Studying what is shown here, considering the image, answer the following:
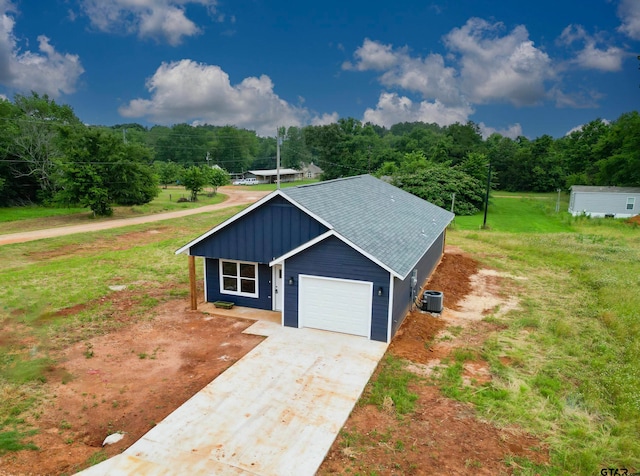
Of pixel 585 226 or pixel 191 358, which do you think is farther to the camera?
pixel 585 226

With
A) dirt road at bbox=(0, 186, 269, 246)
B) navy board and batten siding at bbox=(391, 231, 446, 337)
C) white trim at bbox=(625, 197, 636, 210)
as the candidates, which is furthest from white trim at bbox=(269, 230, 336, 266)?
white trim at bbox=(625, 197, 636, 210)

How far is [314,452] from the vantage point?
7.71 m

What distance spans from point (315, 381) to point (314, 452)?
2.59m

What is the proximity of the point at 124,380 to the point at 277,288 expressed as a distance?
589 cm

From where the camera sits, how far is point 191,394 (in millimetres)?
9703

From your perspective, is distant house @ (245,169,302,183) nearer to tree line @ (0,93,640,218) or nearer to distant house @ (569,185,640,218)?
tree line @ (0,93,640,218)

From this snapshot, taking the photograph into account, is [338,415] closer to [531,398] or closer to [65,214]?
[531,398]

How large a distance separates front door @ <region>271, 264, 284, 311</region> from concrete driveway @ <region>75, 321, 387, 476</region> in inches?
110

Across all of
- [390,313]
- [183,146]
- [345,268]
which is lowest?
[390,313]

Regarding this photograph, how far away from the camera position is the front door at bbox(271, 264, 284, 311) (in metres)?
14.6

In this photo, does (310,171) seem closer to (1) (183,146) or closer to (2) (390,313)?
(1) (183,146)

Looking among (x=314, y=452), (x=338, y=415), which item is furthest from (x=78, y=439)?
(x=338, y=415)

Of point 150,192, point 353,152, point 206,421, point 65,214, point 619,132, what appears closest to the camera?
point 206,421

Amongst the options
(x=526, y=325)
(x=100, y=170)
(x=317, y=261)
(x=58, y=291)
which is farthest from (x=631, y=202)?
(x=100, y=170)
